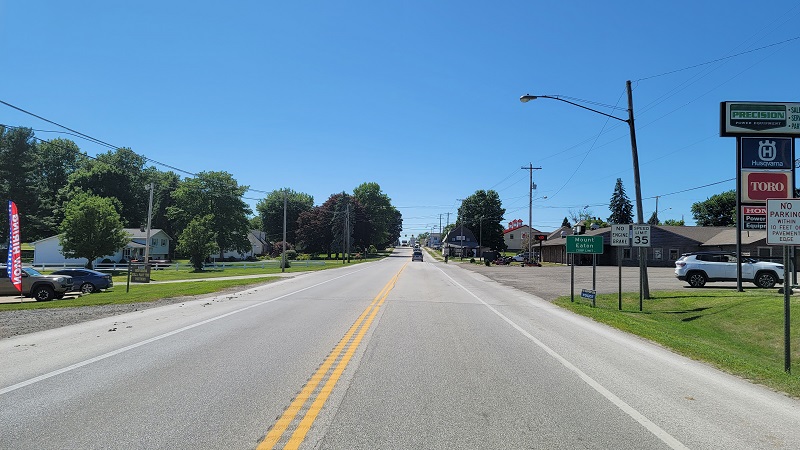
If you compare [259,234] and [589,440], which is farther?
[259,234]

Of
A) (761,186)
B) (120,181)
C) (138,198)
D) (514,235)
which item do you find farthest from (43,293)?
(514,235)

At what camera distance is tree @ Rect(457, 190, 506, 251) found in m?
116

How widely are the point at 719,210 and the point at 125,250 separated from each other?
335 feet

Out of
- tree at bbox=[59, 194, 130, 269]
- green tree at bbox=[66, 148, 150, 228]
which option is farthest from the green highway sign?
green tree at bbox=[66, 148, 150, 228]

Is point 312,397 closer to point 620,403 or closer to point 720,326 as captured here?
point 620,403

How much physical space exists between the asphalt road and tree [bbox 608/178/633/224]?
10826 centimetres

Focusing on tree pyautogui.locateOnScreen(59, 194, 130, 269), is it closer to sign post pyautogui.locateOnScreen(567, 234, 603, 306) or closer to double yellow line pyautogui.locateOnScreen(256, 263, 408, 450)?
sign post pyautogui.locateOnScreen(567, 234, 603, 306)

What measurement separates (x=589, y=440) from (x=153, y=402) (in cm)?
466

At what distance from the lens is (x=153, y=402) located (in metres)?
5.63

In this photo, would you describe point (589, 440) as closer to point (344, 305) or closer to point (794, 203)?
point (794, 203)

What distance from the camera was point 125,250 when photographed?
7275cm

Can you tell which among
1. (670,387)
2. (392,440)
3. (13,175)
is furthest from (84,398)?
(13,175)

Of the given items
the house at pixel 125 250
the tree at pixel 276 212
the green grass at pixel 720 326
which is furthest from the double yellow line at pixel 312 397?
the tree at pixel 276 212

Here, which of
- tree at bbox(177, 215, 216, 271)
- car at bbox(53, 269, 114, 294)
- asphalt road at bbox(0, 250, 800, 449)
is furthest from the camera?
tree at bbox(177, 215, 216, 271)
